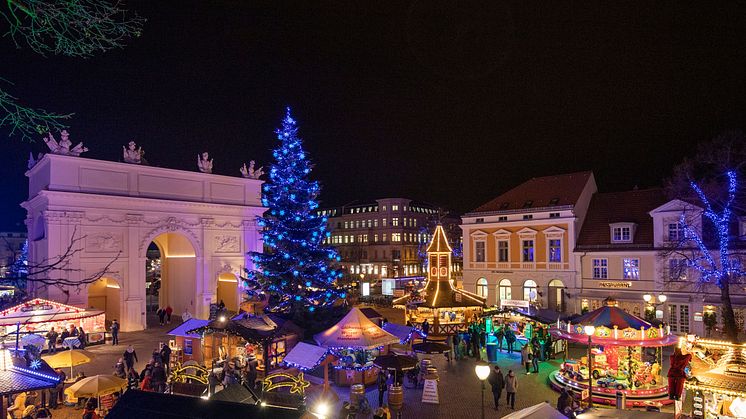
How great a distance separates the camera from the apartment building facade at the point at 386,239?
83250 millimetres

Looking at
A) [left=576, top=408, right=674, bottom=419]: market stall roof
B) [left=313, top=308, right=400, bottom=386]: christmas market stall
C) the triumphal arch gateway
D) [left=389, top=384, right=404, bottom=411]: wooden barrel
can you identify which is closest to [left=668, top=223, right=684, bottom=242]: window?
[left=313, top=308, right=400, bottom=386]: christmas market stall

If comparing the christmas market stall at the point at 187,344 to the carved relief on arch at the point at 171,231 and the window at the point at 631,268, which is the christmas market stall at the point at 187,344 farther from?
the window at the point at 631,268

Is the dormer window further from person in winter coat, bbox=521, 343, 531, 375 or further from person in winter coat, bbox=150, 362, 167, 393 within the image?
person in winter coat, bbox=150, 362, 167, 393

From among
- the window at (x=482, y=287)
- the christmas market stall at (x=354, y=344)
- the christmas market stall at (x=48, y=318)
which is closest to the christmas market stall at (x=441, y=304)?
the window at (x=482, y=287)

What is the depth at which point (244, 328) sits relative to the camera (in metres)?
18.9

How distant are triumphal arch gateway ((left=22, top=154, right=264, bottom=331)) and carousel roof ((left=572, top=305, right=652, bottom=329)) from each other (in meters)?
24.3

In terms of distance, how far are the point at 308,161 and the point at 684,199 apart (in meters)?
21.9

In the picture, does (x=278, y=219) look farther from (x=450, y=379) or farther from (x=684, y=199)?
(x=684, y=199)

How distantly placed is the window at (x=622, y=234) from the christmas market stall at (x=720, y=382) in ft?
66.5

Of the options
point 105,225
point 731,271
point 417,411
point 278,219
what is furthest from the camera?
point 105,225

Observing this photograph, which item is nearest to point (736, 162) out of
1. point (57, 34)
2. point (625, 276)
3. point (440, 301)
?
point (625, 276)

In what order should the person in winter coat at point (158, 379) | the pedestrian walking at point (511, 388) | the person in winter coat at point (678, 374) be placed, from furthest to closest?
the person in winter coat at point (158, 379) < the pedestrian walking at point (511, 388) < the person in winter coat at point (678, 374)

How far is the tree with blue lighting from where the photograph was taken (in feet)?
76.9

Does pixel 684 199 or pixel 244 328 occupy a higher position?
pixel 684 199
